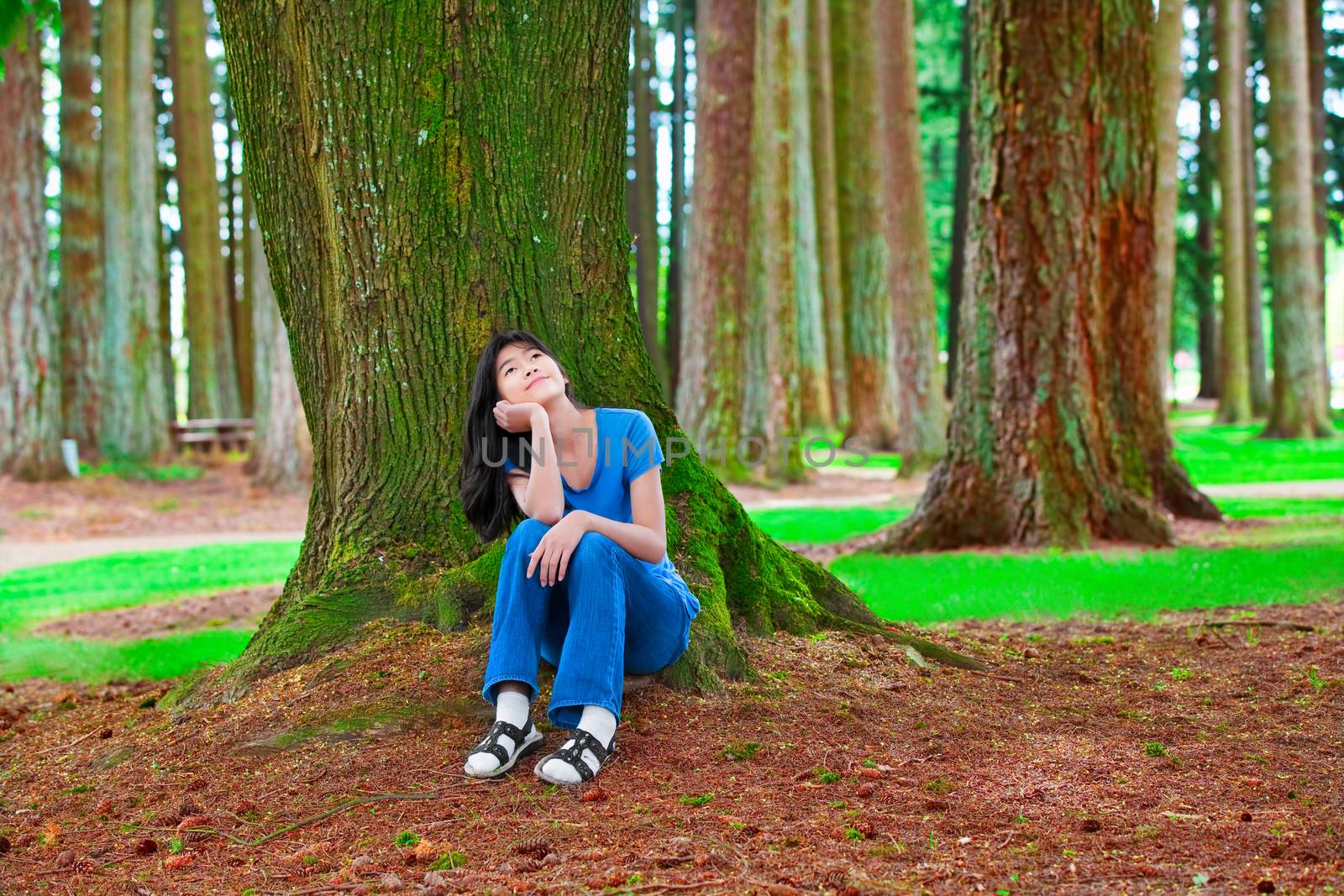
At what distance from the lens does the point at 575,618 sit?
3.60m

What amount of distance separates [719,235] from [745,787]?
11446 millimetres

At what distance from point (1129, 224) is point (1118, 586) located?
3.11m

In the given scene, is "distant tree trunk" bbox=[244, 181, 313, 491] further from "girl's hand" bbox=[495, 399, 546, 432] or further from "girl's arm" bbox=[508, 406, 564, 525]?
"girl's arm" bbox=[508, 406, 564, 525]

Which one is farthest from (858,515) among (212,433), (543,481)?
(212,433)

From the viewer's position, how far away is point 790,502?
529 inches

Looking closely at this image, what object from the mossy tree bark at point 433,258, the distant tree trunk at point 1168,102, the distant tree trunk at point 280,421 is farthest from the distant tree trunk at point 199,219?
the mossy tree bark at point 433,258

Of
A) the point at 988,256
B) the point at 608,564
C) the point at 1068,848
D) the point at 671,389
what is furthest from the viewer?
the point at 671,389

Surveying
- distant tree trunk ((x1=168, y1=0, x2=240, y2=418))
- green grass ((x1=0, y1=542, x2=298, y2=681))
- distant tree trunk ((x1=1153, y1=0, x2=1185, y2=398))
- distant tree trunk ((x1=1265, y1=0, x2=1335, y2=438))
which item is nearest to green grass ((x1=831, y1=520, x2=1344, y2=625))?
green grass ((x1=0, y1=542, x2=298, y2=681))

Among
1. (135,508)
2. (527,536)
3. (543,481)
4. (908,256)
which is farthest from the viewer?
(908,256)

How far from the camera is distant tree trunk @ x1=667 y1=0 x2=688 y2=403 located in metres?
30.6

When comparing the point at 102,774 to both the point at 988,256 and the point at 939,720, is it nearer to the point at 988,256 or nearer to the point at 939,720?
the point at 939,720

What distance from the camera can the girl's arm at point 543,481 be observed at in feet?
12.3

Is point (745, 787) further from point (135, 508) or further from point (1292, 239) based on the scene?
point (1292, 239)

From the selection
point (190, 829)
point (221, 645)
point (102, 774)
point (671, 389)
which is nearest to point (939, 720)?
point (190, 829)
